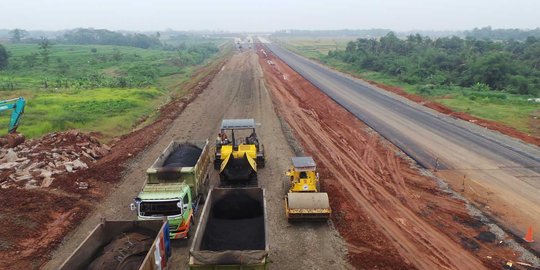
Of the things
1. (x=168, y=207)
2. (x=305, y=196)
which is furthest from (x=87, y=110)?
(x=305, y=196)

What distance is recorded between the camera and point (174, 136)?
28578mm

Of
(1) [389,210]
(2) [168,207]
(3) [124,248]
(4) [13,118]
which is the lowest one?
(1) [389,210]

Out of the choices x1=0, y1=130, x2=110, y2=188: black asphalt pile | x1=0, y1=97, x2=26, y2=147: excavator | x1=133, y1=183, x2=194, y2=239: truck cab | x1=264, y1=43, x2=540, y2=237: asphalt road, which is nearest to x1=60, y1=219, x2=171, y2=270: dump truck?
x1=133, y1=183, x2=194, y2=239: truck cab

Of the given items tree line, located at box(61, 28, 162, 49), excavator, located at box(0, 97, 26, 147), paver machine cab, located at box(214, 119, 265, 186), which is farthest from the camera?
tree line, located at box(61, 28, 162, 49)

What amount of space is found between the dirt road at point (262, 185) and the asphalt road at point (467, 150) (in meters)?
7.53

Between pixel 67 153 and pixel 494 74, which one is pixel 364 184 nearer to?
pixel 67 153

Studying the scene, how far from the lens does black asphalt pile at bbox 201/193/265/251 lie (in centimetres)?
1259

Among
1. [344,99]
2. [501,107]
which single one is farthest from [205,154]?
[501,107]

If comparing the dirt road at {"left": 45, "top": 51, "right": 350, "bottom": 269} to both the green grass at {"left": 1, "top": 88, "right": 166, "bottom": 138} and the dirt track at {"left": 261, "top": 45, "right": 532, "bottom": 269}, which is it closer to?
the dirt track at {"left": 261, "top": 45, "right": 532, "bottom": 269}

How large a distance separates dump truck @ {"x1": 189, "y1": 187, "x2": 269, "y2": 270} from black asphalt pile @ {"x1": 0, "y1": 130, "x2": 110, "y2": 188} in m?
8.85

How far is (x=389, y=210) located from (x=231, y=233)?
301 inches

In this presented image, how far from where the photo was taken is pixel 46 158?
22.3m

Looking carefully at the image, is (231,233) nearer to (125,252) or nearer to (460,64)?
(125,252)

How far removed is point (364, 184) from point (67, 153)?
16.2 meters
